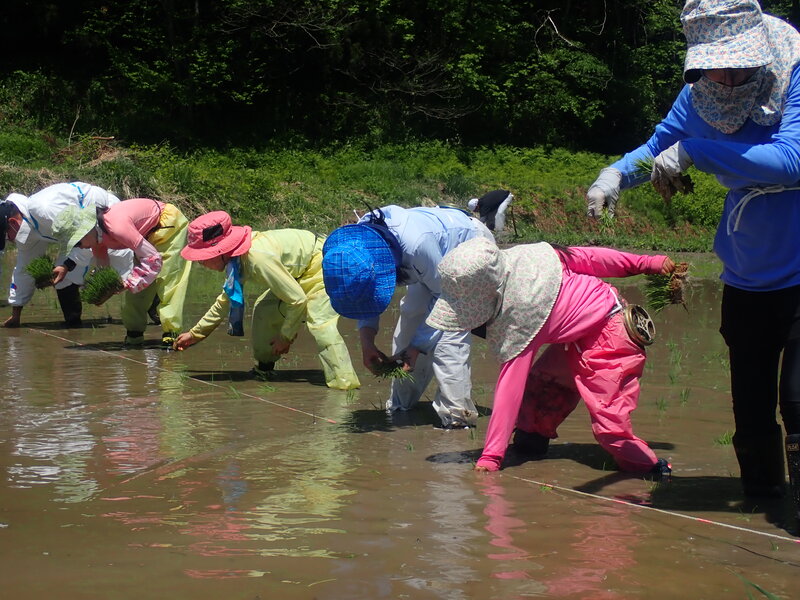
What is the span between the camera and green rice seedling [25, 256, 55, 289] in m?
11.0

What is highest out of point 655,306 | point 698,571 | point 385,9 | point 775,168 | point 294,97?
point 385,9

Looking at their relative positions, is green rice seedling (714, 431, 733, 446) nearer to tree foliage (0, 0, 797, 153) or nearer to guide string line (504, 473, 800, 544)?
guide string line (504, 473, 800, 544)

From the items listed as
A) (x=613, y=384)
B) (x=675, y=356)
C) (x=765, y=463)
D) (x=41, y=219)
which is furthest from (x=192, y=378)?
(x=765, y=463)

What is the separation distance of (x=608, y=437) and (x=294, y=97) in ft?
83.8

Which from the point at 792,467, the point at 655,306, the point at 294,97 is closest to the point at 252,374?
the point at 655,306

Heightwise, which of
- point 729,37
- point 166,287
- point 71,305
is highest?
point 729,37

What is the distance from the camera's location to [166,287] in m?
10.1

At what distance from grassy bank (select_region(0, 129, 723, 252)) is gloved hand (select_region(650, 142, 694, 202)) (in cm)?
1361

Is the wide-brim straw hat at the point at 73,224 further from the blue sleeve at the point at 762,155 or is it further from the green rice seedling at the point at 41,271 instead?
the blue sleeve at the point at 762,155

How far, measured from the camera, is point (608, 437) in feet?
17.1

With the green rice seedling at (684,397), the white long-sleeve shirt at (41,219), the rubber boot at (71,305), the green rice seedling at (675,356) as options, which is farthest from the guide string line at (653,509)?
the rubber boot at (71,305)

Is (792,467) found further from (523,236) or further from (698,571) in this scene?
(523,236)

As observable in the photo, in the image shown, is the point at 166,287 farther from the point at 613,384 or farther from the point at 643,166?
the point at 643,166

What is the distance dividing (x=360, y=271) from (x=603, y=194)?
171 cm
